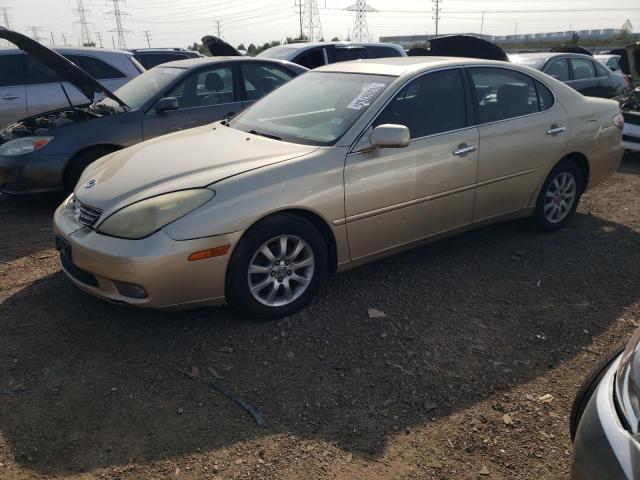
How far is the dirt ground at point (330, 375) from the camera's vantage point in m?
2.51

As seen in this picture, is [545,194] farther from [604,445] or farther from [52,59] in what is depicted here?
[52,59]

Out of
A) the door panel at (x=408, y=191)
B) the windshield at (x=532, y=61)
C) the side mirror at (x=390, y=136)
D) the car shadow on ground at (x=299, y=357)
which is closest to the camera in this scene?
the car shadow on ground at (x=299, y=357)

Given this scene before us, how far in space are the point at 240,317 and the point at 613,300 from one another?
2.64m

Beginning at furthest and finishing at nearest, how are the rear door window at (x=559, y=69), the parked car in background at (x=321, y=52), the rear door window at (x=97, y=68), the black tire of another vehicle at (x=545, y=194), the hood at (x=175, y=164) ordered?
the parked car in background at (x=321, y=52), the rear door window at (x=559, y=69), the rear door window at (x=97, y=68), the black tire of another vehicle at (x=545, y=194), the hood at (x=175, y=164)

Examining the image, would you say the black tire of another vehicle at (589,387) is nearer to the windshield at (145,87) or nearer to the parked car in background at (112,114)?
the parked car in background at (112,114)

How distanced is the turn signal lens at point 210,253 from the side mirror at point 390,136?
120 cm

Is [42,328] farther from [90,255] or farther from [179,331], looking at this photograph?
[179,331]

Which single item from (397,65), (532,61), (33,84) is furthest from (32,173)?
(532,61)

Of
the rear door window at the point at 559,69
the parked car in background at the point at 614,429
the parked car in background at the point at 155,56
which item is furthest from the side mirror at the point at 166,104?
the parked car in background at the point at 155,56

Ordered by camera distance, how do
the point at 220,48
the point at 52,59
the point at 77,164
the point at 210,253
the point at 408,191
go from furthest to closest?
the point at 220,48 < the point at 77,164 < the point at 52,59 < the point at 408,191 < the point at 210,253

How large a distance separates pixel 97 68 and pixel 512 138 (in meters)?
6.17

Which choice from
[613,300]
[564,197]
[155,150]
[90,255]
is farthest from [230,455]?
[564,197]

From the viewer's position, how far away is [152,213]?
10.5 ft

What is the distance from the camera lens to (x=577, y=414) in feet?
7.63
